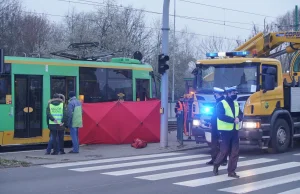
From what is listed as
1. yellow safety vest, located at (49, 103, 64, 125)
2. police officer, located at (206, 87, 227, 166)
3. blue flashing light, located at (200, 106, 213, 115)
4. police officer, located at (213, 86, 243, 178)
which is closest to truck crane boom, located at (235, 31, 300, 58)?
blue flashing light, located at (200, 106, 213, 115)

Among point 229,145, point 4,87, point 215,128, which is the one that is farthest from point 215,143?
point 4,87

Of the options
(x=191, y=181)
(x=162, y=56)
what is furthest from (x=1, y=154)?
(x=191, y=181)

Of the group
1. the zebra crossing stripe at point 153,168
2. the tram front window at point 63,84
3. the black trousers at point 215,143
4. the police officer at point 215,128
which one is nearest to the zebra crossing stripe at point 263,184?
the police officer at point 215,128

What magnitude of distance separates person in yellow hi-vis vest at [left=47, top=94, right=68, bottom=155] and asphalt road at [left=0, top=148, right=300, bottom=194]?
1756 mm

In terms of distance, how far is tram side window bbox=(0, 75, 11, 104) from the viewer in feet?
55.6

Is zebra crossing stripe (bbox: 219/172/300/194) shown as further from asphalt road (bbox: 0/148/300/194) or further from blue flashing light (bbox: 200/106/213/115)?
blue flashing light (bbox: 200/106/213/115)

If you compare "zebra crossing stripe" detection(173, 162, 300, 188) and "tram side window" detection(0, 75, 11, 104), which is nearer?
"zebra crossing stripe" detection(173, 162, 300, 188)

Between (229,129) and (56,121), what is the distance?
21.5ft

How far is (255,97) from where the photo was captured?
1550cm

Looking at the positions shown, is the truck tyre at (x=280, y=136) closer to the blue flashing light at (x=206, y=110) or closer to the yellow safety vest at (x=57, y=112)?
the blue flashing light at (x=206, y=110)

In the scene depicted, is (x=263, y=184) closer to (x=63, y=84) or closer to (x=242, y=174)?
(x=242, y=174)

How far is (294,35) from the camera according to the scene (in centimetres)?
1914

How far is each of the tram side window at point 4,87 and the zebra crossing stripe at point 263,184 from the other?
9399mm

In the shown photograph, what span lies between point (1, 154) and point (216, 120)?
778 centimetres
